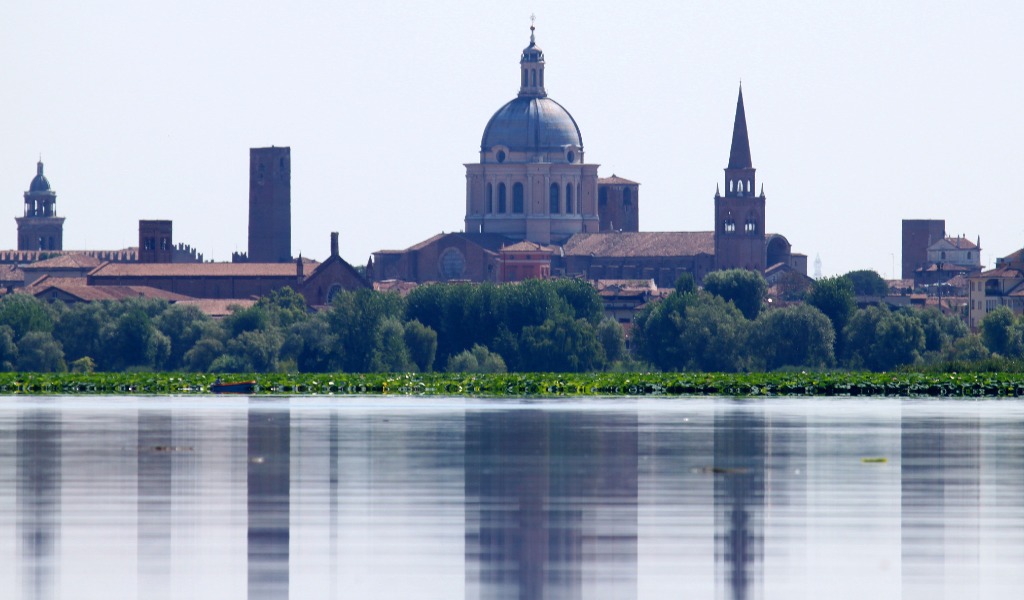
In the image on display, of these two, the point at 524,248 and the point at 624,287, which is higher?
the point at 524,248

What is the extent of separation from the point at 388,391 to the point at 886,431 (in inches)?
1506

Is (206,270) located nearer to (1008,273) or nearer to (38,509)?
(1008,273)

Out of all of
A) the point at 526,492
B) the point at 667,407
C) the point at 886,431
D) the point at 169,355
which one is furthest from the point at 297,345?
the point at 526,492

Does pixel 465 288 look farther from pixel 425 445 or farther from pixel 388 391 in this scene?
pixel 425 445

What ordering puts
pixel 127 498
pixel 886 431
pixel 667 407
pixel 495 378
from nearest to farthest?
pixel 127 498, pixel 886 431, pixel 667 407, pixel 495 378

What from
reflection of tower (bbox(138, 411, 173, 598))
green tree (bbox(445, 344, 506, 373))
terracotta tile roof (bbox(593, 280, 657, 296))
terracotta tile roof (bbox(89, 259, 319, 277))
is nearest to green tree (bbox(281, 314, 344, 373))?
green tree (bbox(445, 344, 506, 373))

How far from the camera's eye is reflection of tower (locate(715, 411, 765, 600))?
2259 cm

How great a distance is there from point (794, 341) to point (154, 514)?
9592cm

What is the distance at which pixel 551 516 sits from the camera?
27812 millimetres

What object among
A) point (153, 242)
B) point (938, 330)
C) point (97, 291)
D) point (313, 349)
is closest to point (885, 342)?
point (938, 330)

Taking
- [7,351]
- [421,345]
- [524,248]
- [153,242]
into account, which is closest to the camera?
[7,351]

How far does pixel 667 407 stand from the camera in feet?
221

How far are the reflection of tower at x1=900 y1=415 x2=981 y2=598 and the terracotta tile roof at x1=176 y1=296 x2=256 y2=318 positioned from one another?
114 m

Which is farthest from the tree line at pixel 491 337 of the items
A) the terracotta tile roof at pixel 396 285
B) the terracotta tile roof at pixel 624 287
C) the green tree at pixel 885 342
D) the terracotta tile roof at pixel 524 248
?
the terracotta tile roof at pixel 524 248
